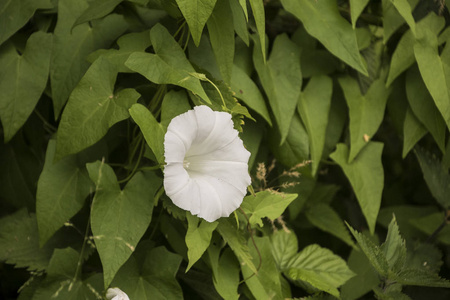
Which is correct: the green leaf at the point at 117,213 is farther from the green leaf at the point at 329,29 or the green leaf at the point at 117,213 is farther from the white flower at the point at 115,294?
the green leaf at the point at 329,29

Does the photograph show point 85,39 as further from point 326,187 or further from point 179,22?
point 326,187

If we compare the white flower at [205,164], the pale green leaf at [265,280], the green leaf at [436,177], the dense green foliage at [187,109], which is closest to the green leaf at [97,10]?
the dense green foliage at [187,109]

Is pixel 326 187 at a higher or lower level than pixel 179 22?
lower

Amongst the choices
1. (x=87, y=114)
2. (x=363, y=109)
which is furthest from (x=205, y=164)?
(x=363, y=109)

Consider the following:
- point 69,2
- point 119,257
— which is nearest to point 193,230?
point 119,257

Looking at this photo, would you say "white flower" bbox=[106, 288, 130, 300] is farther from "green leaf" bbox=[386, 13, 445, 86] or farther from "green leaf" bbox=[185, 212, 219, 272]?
"green leaf" bbox=[386, 13, 445, 86]

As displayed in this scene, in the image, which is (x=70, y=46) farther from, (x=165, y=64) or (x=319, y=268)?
(x=319, y=268)
